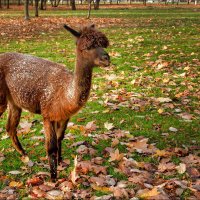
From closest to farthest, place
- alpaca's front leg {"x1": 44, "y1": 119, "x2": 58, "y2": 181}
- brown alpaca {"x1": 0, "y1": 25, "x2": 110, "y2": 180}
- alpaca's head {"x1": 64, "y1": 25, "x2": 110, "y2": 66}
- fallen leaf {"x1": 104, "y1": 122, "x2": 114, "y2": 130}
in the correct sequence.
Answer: alpaca's head {"x1": 64, "y1": 25, "x2": 110, "y2": 66} → brown alpaca {"x1": 0, "y1": 25, "x2": 110, "y2": 180} → alpaca's front leg {"x1": 44, "y1": 119, "x2": 58, "y2": 181} → fallen leaf {"x1": 104, "y1": 122, "x2": 114, "y2": 130}

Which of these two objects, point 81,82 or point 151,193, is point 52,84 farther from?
point 151,193

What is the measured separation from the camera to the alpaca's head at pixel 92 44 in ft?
15.0

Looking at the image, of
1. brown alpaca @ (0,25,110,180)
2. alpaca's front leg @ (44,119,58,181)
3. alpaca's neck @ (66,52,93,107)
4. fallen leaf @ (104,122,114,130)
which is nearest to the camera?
brown alpaca @ (0,25,110,180)

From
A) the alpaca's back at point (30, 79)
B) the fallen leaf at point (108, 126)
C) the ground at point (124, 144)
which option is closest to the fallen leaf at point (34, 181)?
the ground at point (124, 144)

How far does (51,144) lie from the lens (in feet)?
17.5

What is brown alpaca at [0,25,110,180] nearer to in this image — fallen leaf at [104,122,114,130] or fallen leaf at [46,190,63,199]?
fallen leaf at [46,190,63,199]

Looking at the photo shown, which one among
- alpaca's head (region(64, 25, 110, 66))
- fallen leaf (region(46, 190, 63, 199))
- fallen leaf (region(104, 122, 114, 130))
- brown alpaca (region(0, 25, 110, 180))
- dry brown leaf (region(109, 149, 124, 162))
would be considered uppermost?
alpaca's head (region(64, 25, 110, 66))

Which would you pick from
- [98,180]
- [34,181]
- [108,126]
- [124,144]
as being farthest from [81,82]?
[108,126]

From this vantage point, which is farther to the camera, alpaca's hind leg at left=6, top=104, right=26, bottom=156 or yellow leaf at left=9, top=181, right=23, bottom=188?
alpaca's hind leg at left=6, top=104, right=26, bottom=156

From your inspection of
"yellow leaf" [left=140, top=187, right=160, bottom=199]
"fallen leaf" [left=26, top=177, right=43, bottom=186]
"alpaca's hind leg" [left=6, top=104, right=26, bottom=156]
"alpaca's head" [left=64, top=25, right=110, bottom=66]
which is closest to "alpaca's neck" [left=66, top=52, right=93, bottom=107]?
"alpaca's head" [left=64, top=25, right=110, bottom=66]

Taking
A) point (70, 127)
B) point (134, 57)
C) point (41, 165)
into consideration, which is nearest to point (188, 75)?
point (134, 57)

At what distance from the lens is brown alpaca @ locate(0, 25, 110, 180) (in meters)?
4.68

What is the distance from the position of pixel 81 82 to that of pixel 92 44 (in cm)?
54

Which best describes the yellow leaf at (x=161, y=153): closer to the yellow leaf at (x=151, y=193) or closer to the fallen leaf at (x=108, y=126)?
the yellow leaf at (x=151, y=193)
